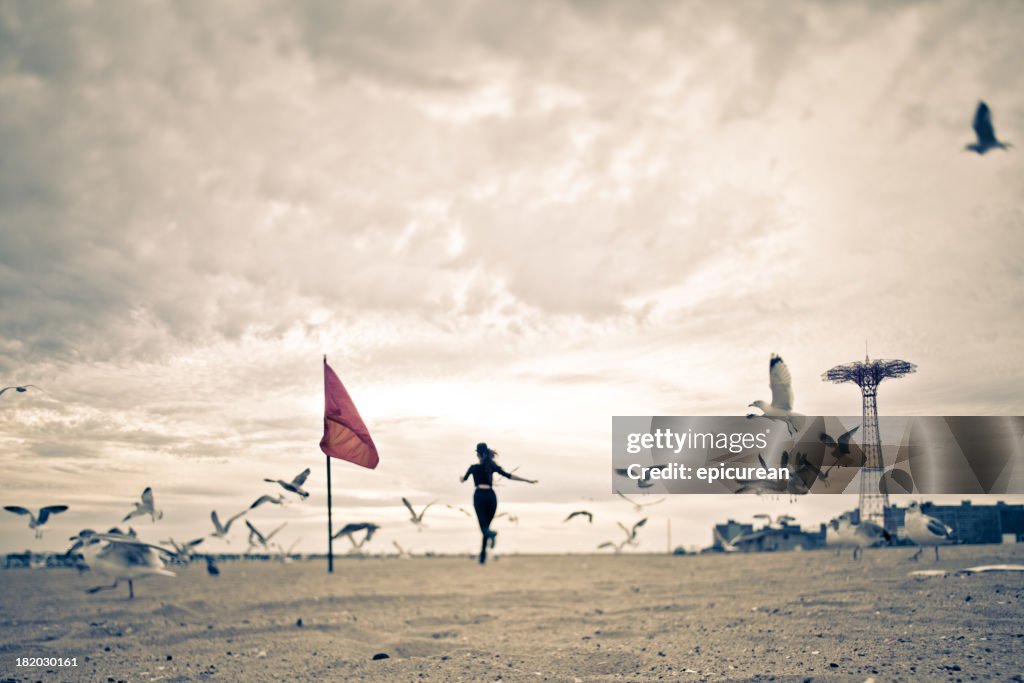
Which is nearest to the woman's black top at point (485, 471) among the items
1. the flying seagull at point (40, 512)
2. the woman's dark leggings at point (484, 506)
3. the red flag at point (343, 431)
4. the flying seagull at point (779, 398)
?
the woman's dark leggings at point (484, 506)

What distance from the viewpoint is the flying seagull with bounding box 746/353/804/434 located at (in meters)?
4.98

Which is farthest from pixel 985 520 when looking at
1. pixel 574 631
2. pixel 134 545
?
pixel 134 545

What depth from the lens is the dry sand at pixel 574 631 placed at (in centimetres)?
1667

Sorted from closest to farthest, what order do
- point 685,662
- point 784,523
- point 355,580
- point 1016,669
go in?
1. point 1016,669
2. point 685,662
3. point 784,523
4. point 355,580

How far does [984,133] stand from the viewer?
3580 millimetres

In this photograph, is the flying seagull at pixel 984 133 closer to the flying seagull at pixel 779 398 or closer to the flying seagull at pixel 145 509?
the flying seagull at pixel 779 398

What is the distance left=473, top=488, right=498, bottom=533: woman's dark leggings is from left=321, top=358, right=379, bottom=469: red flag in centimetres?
102

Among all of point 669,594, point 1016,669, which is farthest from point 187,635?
point 1016,669

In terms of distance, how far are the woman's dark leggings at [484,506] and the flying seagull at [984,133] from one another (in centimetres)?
272

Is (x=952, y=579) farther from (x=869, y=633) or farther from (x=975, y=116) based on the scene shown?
(x=975, y=116)

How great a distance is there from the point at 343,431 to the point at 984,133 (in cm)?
357

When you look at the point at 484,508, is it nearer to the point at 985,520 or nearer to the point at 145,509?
the point at 145,509

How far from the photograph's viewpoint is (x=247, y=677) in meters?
18.4

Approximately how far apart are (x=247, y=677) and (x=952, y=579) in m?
21.3
